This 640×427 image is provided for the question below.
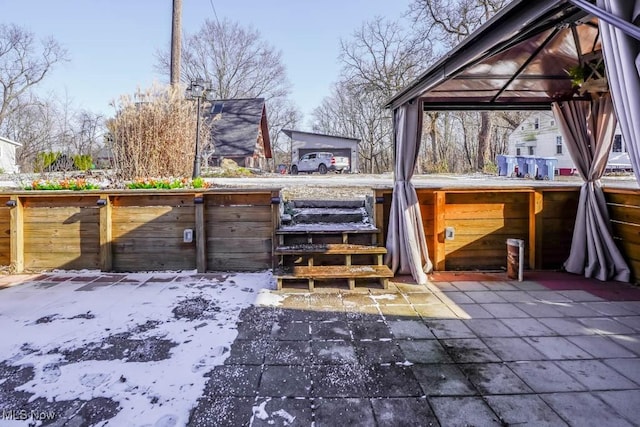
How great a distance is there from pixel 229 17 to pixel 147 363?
95.0 ft

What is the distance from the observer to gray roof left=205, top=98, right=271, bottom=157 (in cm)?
1655

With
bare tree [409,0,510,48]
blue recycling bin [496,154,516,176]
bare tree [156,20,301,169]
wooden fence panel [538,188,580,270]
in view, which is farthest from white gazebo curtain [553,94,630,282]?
bare tree [156,20,301,169]

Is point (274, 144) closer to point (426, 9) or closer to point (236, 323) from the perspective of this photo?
point (426, 9)

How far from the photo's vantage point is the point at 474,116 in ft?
78.9

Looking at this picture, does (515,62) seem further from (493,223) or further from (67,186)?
(67,186)

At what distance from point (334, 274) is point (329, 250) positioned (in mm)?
317

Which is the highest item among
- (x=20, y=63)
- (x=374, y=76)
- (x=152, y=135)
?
(x=20, y=63)

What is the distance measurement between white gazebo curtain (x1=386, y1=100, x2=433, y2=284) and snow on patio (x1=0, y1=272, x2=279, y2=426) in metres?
1.44

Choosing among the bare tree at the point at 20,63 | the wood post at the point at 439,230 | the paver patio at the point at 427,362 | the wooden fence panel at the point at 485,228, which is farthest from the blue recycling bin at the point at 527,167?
the bare tree at the point at 20,63

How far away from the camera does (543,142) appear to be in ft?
61.4

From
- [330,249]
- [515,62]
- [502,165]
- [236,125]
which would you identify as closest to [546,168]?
[502,165]

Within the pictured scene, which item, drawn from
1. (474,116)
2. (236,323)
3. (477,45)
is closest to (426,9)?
(474,116)

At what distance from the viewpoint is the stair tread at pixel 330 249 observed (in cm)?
386

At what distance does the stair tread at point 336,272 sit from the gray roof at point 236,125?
1333 cm
